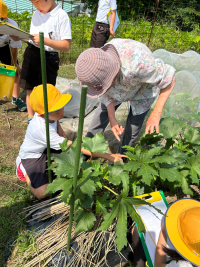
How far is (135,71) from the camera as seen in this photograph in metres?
1.48

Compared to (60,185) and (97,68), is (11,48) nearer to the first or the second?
(97,68)

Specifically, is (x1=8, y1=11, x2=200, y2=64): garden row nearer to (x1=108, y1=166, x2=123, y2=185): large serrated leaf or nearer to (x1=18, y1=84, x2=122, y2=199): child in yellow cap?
A: (x1=18, y1=84, x2=122, y2=199): child in yellow cap

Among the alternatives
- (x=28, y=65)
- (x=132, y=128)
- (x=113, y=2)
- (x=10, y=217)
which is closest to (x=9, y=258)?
(x=10, y=217)

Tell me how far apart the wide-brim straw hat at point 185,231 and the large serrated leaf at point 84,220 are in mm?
422

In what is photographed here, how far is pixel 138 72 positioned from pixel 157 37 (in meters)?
4.85

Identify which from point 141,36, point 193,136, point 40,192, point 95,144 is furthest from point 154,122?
point 141,36

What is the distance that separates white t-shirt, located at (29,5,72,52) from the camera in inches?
80.2

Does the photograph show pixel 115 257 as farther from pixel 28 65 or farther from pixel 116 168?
pixel 28 65

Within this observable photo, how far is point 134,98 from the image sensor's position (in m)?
1.85

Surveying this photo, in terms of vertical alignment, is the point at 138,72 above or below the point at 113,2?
below

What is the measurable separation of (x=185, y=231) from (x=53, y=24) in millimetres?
2037

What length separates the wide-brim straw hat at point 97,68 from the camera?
128 centimetres

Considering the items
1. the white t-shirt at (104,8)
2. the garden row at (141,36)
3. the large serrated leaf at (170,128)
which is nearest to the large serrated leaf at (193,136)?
the large serrated leaf at (170,128)

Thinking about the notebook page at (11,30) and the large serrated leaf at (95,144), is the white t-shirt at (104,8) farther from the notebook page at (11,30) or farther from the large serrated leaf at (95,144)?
the large serrated leaf at (95,144)
